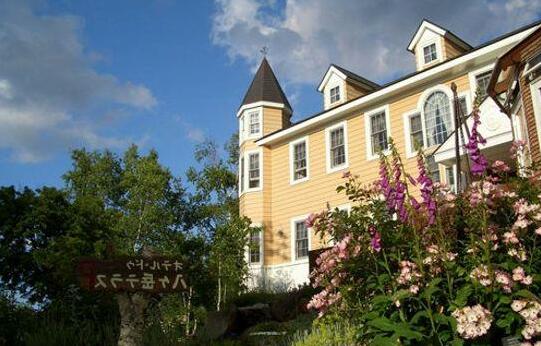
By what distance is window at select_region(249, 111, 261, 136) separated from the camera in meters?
24.2

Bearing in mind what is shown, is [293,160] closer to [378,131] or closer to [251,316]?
[378,131]

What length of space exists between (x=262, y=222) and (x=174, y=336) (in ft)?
47.2

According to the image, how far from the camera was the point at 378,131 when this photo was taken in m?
19.8

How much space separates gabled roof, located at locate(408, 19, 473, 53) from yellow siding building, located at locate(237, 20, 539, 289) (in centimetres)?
4

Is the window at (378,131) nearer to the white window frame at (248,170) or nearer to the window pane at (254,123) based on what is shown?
the white window frame at (248,170)

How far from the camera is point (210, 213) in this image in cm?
2598

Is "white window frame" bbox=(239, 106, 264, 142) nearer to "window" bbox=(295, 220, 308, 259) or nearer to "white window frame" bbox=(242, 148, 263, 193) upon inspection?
"white window frame" bbox=(242, 148, 263, 193)

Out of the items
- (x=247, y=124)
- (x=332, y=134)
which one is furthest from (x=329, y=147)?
(x=247, y=124)

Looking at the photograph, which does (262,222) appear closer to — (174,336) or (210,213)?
(210,213)

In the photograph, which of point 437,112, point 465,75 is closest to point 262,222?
point 437,112

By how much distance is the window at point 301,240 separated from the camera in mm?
20911

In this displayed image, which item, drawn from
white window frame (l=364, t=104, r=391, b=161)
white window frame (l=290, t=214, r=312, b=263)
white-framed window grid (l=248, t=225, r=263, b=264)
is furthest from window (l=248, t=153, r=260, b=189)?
white window frame (l=364, t=104, r=391, b=161)

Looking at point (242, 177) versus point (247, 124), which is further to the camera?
point (247, 124)

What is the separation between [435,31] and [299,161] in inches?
283
